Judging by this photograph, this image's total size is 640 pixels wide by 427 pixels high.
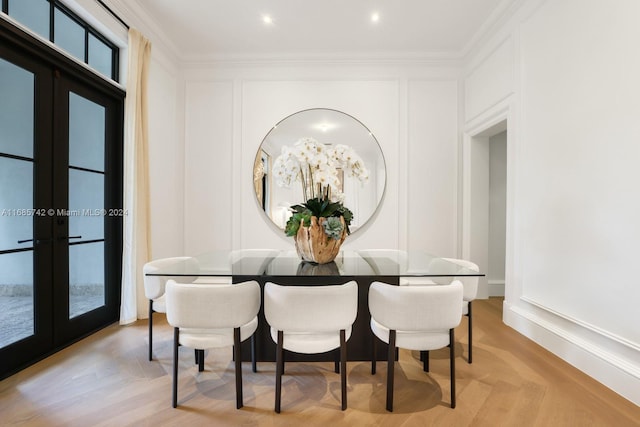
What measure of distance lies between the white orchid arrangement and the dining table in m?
0.31

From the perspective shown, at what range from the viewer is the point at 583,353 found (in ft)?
7.15

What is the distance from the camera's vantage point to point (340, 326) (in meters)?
1.71

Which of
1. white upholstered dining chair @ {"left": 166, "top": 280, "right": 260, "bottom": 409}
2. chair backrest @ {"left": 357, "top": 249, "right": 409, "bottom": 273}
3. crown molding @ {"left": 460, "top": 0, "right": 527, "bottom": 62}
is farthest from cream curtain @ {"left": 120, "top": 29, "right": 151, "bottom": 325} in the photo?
crown molding @ {"left": 460, "top": 0, "right": 527, "bottom": 62}

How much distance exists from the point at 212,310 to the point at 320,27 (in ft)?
10.8

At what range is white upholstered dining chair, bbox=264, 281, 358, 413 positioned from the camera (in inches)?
65.1

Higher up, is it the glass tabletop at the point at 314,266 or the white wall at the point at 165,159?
the white wall at the point at 165,159

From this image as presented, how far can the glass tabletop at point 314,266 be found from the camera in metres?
1.89

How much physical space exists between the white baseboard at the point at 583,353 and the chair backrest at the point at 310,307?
1.80 m

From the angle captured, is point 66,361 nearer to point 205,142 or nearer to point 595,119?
point 205,142

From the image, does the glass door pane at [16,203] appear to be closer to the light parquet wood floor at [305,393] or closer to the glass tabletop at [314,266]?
the light parquet wood floor at [305,393]

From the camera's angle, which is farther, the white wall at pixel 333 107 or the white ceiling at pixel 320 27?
the white wall at pixel 333 107

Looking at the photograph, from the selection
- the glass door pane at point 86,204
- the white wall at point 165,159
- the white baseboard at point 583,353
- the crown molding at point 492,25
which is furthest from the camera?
the white wall at point 165,159

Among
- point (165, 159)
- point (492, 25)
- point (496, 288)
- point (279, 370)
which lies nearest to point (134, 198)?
point (165, 159)

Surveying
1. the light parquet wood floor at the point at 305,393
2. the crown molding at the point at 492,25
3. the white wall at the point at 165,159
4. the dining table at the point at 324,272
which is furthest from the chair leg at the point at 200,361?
the crown molding at the point at 492,25
